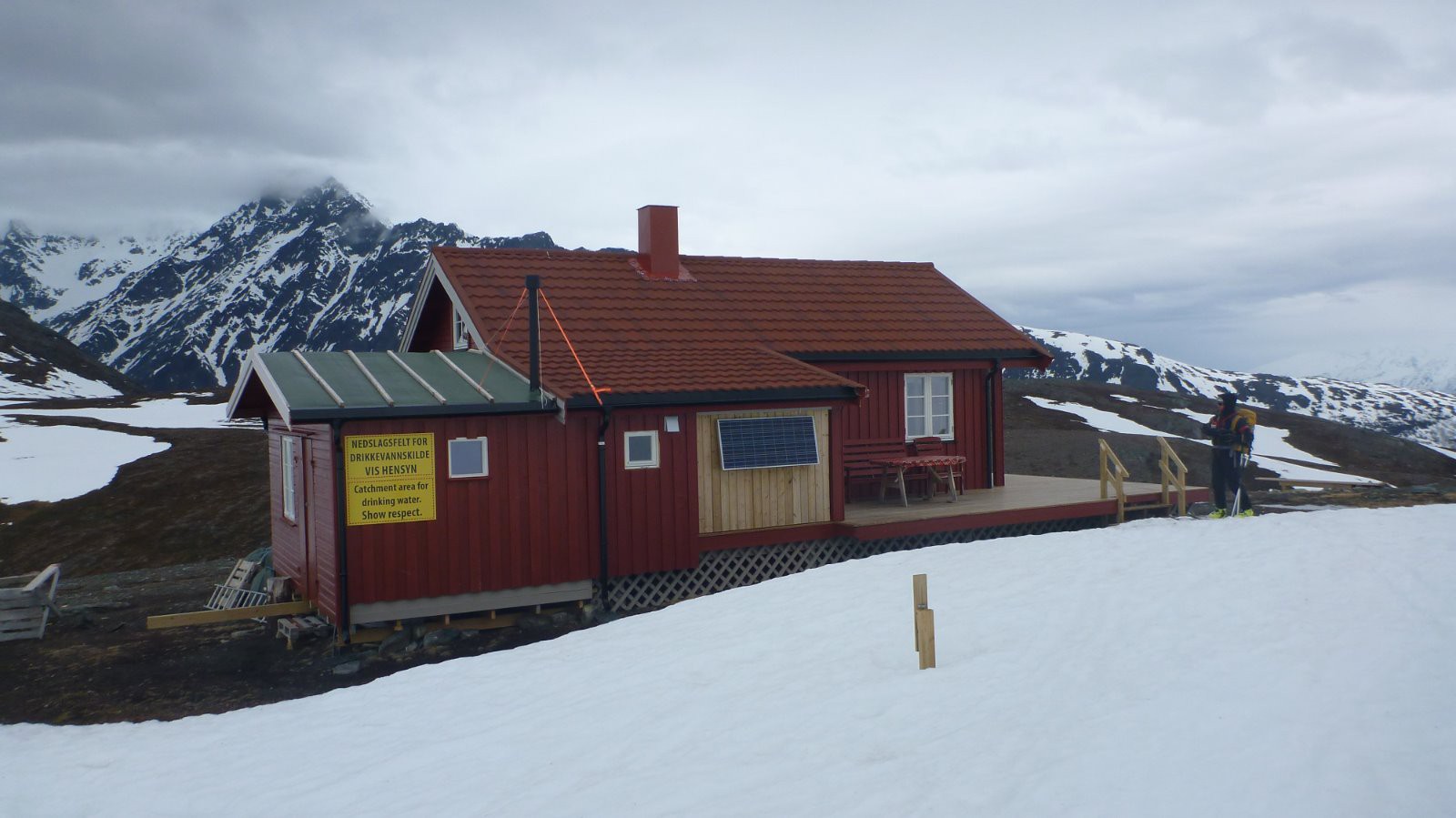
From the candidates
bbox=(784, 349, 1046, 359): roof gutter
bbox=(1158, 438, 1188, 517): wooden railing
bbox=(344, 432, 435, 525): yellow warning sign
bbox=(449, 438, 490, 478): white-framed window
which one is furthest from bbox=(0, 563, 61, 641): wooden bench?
bbox=(1158, 438, 1188, 517): wooden railing

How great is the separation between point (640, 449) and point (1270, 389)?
182 metres

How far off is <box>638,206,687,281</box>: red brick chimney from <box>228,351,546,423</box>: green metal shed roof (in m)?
4.43

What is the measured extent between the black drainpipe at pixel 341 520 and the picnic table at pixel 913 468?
8.33 m

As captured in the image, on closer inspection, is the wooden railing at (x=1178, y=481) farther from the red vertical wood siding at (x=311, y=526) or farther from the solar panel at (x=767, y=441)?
the red vertical wood siding at (x=311, y=526)

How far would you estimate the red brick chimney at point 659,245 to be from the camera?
17.4m

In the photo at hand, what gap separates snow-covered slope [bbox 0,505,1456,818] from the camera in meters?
5.52

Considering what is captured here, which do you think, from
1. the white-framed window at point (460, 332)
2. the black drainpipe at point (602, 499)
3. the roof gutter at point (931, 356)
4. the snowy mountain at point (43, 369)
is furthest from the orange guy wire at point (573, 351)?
the snowy mountain at point (43, 369)

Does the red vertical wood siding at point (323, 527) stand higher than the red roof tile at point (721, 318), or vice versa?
the red roof tile at point (721, 318)

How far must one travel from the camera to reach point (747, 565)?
1378 cm

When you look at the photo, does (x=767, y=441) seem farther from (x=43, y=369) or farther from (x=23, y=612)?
(x=43, y=369)

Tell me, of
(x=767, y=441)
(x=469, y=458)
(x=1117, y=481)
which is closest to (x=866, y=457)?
(x=767, y=441)

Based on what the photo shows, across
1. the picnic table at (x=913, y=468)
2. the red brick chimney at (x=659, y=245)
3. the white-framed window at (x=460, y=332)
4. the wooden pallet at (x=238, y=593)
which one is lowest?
the wooden pallet at (x=238, y=593)

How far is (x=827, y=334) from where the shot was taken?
16.8 meters

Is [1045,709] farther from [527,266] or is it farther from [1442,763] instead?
[527,266]
